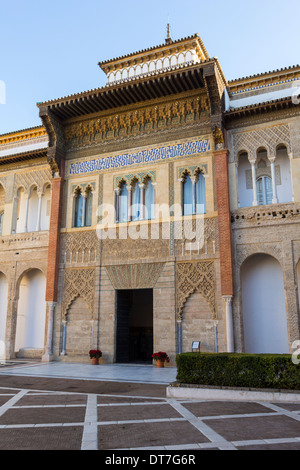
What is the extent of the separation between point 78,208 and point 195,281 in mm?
5365

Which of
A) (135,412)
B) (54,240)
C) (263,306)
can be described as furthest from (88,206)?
(135,412)

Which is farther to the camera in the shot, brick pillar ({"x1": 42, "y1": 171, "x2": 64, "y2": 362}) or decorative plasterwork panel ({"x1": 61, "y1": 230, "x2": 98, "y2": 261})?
decorative plasterwork panel ({"x1": 61, "y1": 230, "x2": 98, "y2": 261})

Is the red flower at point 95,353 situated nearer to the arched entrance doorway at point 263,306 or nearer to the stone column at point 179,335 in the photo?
the stone column at point 179,335

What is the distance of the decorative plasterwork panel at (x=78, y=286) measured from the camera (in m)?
13.4

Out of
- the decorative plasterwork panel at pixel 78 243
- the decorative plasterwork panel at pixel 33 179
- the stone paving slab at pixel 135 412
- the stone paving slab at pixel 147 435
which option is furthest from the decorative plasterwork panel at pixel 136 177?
the stone paving slab at pixel 147 435

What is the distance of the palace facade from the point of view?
11664mm

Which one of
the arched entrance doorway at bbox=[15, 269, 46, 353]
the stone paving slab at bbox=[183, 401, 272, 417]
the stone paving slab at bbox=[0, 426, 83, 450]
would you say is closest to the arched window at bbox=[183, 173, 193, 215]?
the arched entrance doorway at bbox=[15, 269, 46, 353]

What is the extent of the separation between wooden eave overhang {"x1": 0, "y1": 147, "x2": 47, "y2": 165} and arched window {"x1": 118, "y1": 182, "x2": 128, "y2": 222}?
3.61 m

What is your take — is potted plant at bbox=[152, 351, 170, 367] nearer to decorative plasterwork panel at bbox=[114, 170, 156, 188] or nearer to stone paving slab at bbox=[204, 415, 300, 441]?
decorative plasterwork panel at bbox=[114, 170, 156, 188]

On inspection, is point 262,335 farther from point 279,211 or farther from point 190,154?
point 190,154

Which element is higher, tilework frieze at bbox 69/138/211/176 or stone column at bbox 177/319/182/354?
tilework frieze at bbox 69/138/211/176

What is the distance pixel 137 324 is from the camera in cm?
1686

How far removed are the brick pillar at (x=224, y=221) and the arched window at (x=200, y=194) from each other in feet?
2.15

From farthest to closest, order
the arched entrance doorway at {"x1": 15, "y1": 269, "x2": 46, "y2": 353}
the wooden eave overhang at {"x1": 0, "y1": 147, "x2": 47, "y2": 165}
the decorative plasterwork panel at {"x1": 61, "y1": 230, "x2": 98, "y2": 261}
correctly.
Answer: the wooden eave overhang at {"x1": 0, "y1": 147, "x2": 47, "y2": 165} → the arched entrance doorway at {"x1": 15, "y1": 269, "x2": 46, "y2": 353} → the decorative plasterwork panel at {"x1": 61, "y1": 230, "x2": 98, "y2": 261}
